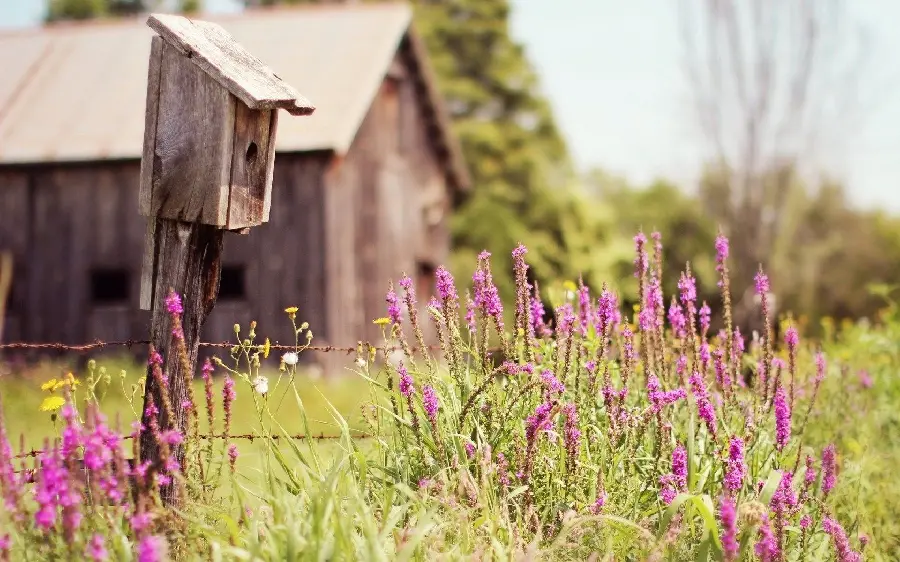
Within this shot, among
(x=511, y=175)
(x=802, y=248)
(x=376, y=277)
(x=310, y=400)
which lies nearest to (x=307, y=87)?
(x=376, y=277)

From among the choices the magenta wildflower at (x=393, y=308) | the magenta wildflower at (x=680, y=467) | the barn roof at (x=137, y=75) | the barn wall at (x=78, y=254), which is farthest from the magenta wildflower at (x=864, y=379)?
the barn wall at (x=78, y=254)

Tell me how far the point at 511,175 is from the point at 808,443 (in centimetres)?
1928

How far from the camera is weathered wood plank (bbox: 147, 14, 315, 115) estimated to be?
4.12 metres

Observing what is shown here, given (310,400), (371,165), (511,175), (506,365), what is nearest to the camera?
(506,365)

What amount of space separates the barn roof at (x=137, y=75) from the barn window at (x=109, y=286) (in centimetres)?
190

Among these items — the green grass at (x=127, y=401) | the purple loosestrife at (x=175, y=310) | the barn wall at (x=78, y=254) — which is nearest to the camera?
the purple loosestrife at (x=175, y=310)

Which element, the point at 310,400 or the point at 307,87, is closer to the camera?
the point at 310,400

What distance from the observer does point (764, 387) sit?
4688 millimetres

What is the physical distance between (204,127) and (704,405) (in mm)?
2391

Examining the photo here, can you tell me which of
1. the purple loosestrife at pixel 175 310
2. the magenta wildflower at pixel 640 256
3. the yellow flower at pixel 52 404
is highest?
the magenta wildflower at pixel 640 256

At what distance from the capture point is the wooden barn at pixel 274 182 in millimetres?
14469

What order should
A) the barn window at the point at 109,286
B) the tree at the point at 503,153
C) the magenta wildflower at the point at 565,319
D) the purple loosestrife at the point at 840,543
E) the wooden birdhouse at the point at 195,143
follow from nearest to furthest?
the purple loosestrife at the point at 840,543 < the wooden birdhouse at the point at 195,143 < the magenta wildflower at the point at 565,319 < the barn window at the point at 109,286 < the tree at the point at 503,153

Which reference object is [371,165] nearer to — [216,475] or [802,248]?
[216,475]

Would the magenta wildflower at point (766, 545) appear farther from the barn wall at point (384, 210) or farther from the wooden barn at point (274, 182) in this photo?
the barn wall at point (384, 210)
